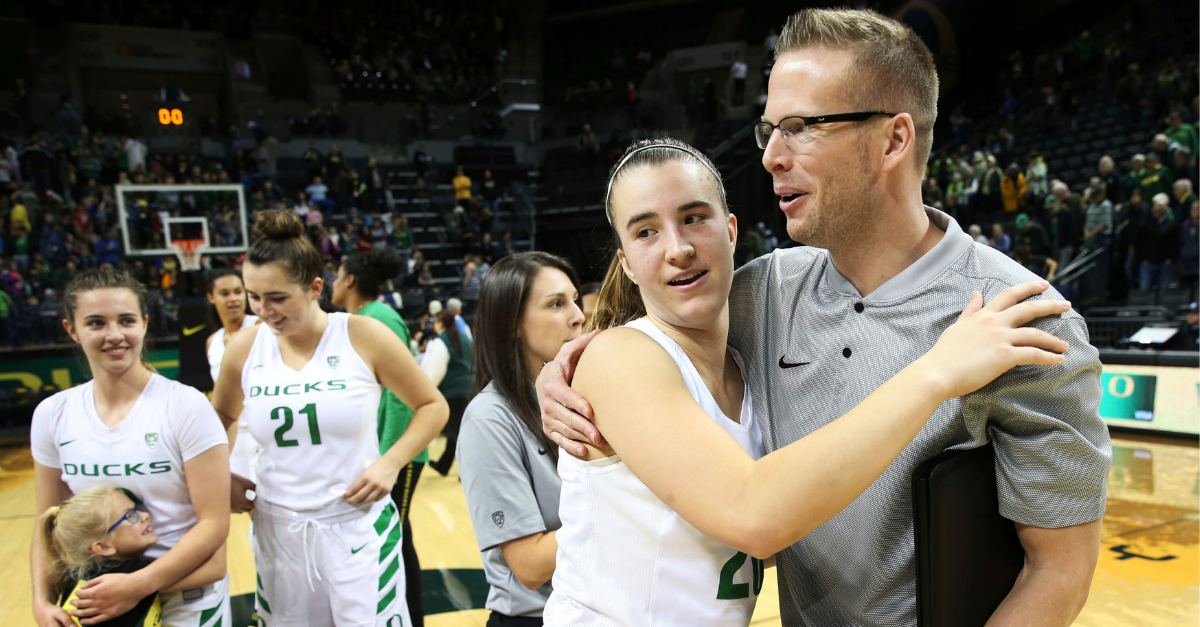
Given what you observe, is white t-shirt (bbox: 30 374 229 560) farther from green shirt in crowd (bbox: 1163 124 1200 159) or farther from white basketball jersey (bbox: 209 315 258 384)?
green shirt in crowd (bbox: 1163 124 1200 159)

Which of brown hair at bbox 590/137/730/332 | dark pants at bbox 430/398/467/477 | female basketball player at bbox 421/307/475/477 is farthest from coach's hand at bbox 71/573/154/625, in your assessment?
dark pants at bbox 430/398/467/477

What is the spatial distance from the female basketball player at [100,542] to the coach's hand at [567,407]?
185 cm

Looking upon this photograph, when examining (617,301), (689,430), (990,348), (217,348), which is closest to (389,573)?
(617,301)

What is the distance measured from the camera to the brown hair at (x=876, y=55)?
1534mm

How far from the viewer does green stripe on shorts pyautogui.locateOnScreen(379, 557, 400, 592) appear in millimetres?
3088

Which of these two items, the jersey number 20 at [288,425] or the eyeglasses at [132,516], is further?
the jersey number 20 at [288,425]

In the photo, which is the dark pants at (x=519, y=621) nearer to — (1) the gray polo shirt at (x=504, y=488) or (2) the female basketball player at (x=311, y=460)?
(1) the gray polo shirt at (x=504, y=488)

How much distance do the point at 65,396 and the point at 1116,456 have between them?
9.04m

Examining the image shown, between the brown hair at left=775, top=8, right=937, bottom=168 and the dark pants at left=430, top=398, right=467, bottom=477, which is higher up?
the brown hair at left=775, top=8, right=937, bottom=168

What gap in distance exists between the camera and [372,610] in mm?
3020

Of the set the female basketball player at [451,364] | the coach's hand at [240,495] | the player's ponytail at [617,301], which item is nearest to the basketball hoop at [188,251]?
the female basketball player at [451,364]

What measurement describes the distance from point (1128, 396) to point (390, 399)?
853 centimetres

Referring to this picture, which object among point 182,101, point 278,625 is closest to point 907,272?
point 278,625

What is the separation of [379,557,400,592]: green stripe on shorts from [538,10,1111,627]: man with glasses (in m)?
1.84
